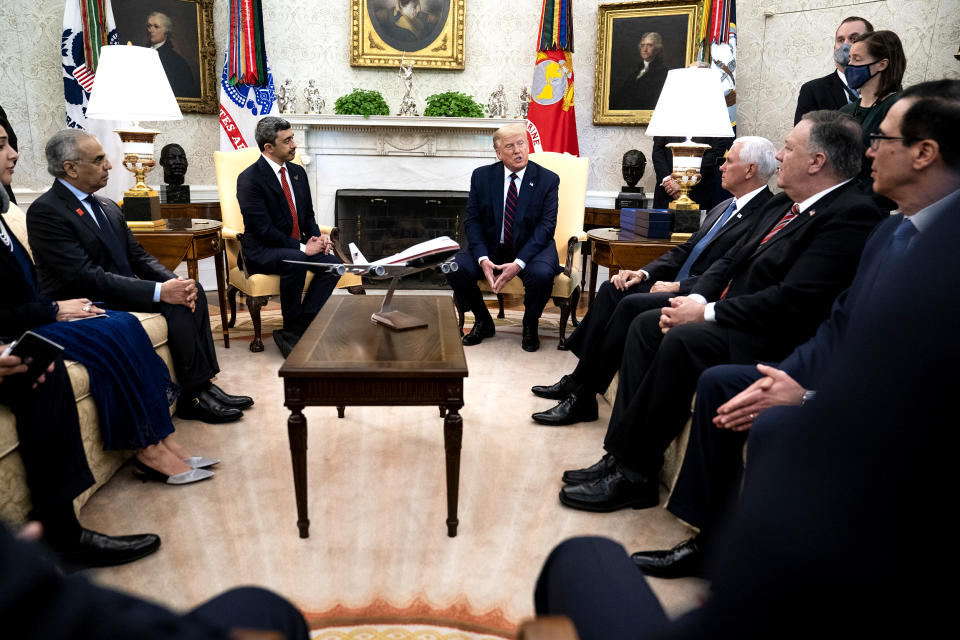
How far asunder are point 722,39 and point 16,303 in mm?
5319

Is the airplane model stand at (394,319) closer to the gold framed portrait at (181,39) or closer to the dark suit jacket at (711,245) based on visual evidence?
the dark suit jacket at (711,245)

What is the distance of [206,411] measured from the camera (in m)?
3.21

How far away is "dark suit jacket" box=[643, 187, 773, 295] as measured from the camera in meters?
3.07

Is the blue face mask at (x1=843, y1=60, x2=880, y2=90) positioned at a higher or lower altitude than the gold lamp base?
higher

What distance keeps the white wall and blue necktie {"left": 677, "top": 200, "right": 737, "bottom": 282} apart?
2.95 meters

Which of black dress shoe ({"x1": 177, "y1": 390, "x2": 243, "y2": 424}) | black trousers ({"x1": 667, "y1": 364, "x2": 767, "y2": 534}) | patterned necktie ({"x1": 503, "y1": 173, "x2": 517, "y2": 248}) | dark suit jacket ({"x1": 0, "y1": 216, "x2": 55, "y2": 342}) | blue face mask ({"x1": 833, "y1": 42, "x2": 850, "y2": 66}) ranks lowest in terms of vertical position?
black dress shoe ({"x1": 177, "y1": 390, "x2": 243, "y2": 424})

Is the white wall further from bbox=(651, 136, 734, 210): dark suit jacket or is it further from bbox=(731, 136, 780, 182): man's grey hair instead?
bbox=(731, 136, 780, 182): man's grey hair

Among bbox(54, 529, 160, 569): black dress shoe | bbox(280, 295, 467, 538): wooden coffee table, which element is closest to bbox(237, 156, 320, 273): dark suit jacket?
bbox(280, 295, 467, 538): wooden coffee table

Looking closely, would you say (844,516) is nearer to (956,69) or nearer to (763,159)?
(763,159)

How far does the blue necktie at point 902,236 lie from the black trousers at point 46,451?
2581 mm

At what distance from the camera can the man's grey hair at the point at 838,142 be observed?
2.34 m

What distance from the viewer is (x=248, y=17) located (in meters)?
5.70

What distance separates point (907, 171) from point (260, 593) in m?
1.95

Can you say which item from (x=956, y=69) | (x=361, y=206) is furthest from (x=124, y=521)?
(x=956, y=69)
